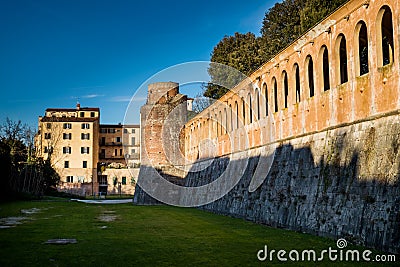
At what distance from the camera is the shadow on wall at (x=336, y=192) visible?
1128cm

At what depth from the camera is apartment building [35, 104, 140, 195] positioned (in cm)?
7062

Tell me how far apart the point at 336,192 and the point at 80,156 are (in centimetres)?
6434

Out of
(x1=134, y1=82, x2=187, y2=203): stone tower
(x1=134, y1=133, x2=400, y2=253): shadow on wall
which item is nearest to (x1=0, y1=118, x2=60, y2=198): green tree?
(x1=134, y1=82, x2=187, y2=203): stone tower

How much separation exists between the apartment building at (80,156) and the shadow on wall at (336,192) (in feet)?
168

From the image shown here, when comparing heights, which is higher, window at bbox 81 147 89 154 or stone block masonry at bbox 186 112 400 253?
window at bbox 81 147 89 154

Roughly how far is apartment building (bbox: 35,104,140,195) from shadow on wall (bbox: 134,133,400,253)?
5107cm

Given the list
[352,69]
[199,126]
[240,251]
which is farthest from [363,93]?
[199,126]

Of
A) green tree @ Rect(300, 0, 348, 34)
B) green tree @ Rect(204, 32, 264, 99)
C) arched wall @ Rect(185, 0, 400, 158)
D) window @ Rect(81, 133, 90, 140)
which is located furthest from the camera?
window @ Rect(81, 133, 90, 140)

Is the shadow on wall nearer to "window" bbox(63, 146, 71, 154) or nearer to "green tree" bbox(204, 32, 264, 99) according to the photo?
"green tree" bbox(204, 32, 264, 99)

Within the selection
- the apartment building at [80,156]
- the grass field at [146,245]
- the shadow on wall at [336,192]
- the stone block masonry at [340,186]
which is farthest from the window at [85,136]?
the grass field at [146,245]

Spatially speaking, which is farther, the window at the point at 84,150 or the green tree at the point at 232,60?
the window at the point at 84,150

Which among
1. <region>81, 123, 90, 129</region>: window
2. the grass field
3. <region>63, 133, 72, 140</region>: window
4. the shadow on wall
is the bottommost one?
the grass field

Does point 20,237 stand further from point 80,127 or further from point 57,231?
point 80,127

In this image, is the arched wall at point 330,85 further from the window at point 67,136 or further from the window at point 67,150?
the window at point 67,136
